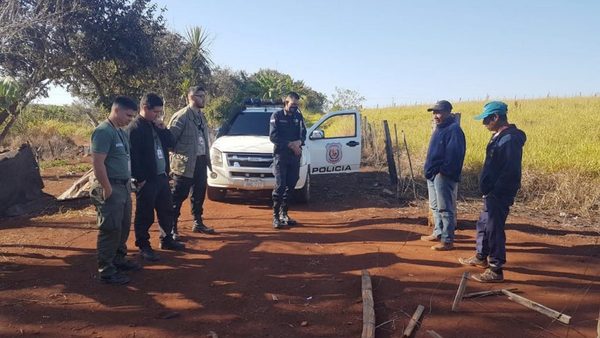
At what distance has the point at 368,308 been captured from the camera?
11.9 feet

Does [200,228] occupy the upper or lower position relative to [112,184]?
lower

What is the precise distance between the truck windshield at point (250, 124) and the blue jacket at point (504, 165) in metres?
5.12

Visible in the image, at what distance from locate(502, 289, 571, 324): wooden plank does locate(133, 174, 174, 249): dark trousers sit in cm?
361

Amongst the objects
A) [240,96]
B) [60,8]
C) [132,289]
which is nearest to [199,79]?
[240,96]

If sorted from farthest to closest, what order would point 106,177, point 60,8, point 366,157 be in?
point 366,157 → point 60,8 → point 106,177

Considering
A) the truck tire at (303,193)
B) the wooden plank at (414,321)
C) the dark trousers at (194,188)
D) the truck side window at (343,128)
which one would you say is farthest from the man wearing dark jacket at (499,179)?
the truck side window at (343,128)

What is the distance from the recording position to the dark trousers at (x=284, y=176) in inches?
252

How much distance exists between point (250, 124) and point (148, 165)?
176 inches

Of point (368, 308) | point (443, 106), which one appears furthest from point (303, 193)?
point (368, 308)

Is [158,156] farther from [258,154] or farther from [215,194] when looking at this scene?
[215,194]

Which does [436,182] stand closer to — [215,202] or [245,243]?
[245,243]

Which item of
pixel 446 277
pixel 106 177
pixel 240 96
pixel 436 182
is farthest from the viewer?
pixel 240 96

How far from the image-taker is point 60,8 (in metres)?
10.5

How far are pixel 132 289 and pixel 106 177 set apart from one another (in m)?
1.07
